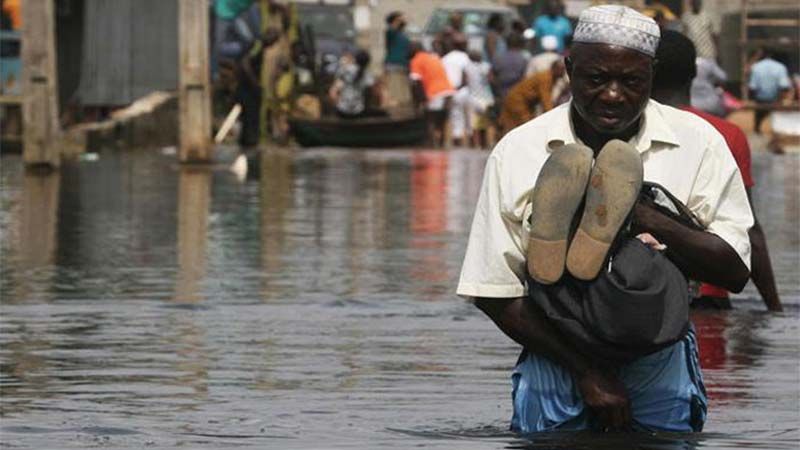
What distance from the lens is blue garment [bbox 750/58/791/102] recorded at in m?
43.3

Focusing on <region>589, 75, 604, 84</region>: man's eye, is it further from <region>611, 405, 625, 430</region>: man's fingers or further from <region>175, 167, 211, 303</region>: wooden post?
<region>175, 167, 211, 303</region>: wooden post

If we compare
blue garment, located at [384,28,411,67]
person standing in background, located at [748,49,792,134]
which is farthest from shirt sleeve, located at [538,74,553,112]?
person standing in background, located at [748,49,792,134]

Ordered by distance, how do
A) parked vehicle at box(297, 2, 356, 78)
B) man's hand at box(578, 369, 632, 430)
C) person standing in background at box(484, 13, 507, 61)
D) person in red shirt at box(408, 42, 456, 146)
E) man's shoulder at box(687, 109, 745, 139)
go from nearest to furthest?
man's hand at box(578, 369, 632, 430)
man's shoulder at box(687, 109, 745, 139)
person in red shirt at box(408, 42, 456, 146)
person standing in background at box(484, 13, 507, 61)
parked vehicle at box(297, 2, 356, 78)

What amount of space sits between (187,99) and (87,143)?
6.42 m

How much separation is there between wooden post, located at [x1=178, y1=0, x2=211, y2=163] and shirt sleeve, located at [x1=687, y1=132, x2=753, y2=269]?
21110 mm

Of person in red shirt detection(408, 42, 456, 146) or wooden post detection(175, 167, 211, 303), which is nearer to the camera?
wooden post detection(175, 167, 211, 303)

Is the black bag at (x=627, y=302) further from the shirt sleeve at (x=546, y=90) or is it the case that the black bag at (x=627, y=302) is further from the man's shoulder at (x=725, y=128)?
the shirt sleeve at (x=546, y=90)

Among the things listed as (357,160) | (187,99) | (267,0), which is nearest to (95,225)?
(187,99)

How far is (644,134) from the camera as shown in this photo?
251 inches

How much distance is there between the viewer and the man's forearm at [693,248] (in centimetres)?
628

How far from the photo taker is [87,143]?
34.3 meters

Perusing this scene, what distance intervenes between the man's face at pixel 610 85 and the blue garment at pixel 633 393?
1.85 ft

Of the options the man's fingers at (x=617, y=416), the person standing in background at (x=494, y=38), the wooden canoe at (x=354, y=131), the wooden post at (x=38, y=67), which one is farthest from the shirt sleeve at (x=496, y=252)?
the person standing in background at (x=494, y=38)

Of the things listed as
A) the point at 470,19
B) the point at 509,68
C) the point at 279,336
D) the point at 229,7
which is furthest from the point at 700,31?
the point at 279,336
